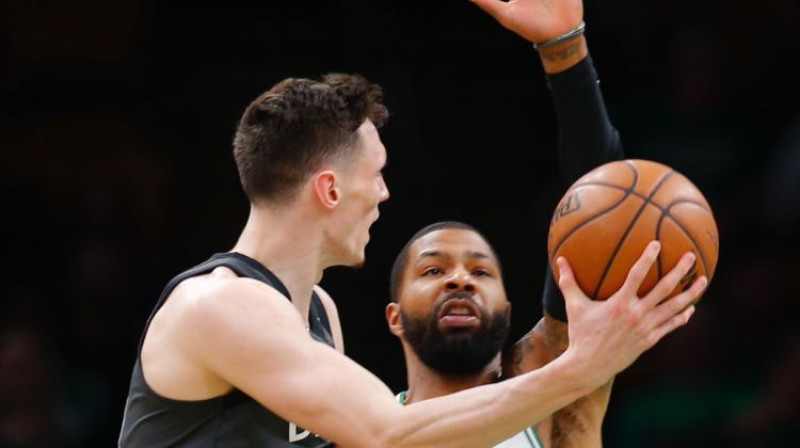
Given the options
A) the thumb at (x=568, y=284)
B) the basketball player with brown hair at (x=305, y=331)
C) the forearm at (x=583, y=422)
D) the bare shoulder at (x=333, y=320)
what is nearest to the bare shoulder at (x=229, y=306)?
the basketball player with brown hair at (x=305, y=331)

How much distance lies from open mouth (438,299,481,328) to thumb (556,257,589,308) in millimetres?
1204

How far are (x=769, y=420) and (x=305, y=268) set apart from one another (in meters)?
3.21

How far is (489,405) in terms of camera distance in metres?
2.89

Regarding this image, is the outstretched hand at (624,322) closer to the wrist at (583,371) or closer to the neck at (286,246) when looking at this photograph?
the wrist at (583,371)

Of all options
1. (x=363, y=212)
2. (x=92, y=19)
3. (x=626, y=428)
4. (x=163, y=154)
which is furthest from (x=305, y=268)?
(x=92, y=19)

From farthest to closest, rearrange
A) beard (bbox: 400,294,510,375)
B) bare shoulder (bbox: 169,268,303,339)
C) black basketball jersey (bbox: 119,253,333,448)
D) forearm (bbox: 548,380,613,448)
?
beard (bbox: 400,294,510,375), forearm (bbox: 548,380,613,448), black basketball jersey (bbox: 119,253,333,448), bare shoulder (bbox: 169,268,303,339)

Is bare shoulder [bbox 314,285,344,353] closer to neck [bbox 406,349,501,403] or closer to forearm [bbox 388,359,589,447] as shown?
neck [bbox 406,349,501,403]

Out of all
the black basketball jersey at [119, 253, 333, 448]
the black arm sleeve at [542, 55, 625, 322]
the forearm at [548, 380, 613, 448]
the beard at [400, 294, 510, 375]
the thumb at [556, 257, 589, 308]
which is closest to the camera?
the thumb at [556, 257, 589, 308]

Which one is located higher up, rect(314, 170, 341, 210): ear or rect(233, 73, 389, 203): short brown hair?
rect(233, 73, 389, 203): short brown hair

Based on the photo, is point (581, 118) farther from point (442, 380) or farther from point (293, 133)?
point (442, 380)

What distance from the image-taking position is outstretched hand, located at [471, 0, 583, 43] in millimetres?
3822

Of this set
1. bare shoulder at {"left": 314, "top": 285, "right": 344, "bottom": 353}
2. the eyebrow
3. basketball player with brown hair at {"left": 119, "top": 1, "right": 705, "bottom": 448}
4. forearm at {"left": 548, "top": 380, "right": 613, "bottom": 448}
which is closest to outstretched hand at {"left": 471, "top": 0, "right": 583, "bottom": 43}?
basketball player with brown hair at {"left": 119, "top": 1, "right": 705, "bottom": 448}

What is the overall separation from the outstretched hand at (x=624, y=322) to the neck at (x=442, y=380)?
1.44 m

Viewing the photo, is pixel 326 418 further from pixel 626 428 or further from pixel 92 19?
pixel 92 19
